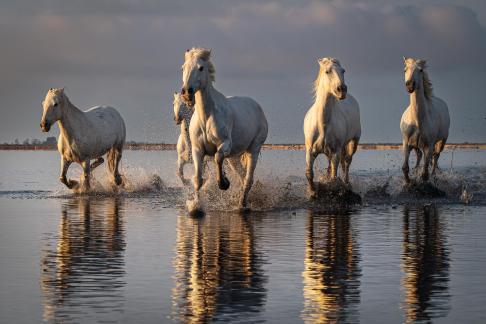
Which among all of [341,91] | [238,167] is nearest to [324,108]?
[341,91]

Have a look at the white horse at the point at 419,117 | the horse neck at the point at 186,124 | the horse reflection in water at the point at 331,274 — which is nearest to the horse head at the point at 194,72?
the horse reflection in water at the point at 331,274

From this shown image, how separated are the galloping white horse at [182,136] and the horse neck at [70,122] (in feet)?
13.3

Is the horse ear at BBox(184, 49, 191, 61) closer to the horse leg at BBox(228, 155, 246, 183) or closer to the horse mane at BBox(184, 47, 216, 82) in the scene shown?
the horse mane at BBox(184, 47, 216, 82)

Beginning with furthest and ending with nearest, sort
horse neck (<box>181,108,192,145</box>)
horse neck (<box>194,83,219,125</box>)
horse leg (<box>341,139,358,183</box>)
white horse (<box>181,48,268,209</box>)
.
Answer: horse neck (<box>181,108,192,145</box>), horse leg (<box>341,139,358,183</box>), horse neck (<box>194,83,219,125</box>), white horse (<box>181,48,268,209</box>)

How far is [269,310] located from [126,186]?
1845 cm

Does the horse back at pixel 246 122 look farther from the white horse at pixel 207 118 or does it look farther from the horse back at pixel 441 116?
the horse back at pixel 441 116

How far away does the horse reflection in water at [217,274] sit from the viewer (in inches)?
316

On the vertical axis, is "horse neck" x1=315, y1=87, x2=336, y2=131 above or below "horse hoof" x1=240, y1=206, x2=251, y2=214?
above

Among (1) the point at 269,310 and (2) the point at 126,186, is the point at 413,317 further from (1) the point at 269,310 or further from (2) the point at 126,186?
(2) the point at 126,186

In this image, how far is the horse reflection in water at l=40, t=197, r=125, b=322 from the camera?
8.12m

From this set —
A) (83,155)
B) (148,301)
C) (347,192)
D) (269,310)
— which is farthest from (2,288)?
(83,155)

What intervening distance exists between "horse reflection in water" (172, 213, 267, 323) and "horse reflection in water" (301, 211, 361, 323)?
17.8 inches

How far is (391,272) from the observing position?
10219 millimetres

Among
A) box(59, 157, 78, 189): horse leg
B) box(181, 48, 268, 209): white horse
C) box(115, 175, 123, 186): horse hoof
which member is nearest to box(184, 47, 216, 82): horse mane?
box(181, 48, 268, 209): white horse
